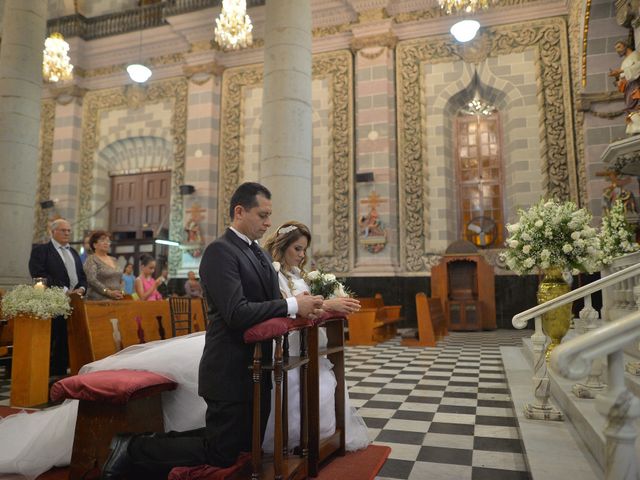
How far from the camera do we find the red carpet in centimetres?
281

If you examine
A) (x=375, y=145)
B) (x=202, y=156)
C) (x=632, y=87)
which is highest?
(x=202, y=156)

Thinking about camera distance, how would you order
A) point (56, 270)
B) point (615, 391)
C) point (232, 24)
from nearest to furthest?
point (615, 391) < point (56, 270) < point (232, 24)

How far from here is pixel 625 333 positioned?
1.65 m

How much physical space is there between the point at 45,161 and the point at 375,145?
11150 millimetres

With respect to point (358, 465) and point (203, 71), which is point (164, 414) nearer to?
point (358, 465)

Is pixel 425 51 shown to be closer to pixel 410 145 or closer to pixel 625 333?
pixel 410 145

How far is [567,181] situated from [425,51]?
4.96 m

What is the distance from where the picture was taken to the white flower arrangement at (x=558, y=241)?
529 cm

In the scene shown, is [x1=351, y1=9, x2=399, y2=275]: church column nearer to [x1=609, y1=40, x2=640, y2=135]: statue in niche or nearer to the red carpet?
[x1=609, y1=40, x2=640, y2=135]: statue in niche

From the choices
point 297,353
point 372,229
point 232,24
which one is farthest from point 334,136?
point 297,353

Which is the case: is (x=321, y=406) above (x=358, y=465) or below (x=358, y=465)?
above

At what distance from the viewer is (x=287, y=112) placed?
6730mm

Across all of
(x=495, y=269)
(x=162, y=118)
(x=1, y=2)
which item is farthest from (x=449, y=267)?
(x=1, y=2)

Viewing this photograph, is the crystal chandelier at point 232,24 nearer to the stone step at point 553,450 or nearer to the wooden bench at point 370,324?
the wooden bench at point 370,324
